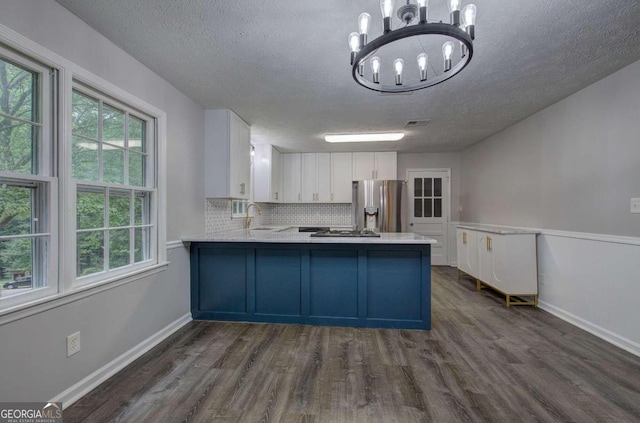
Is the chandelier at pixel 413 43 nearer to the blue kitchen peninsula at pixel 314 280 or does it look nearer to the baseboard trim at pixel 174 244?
the blue kitchen peninsula at pixel 314 280

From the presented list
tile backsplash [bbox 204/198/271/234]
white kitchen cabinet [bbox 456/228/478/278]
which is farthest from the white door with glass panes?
tile backsplash [bbox 204/198/271/234]

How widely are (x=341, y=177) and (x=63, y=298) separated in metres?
4.21

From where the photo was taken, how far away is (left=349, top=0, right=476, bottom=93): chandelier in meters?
1.20

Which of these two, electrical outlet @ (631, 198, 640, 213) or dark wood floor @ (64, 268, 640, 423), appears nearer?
dark wood floor @ (64, 268, 640, 423)

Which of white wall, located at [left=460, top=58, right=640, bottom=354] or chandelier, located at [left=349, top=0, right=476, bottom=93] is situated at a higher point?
chandelier, located at [left=349, top=0, right=476, bottom=93]

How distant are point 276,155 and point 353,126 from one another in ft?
5.92

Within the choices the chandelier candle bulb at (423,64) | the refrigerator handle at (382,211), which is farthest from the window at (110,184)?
the refrigerator handle at (382,211)

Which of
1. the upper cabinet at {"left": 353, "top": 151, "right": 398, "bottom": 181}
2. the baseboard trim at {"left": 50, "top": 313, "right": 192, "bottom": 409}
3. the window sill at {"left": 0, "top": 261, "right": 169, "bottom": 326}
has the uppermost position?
the upper cabinet at {"left": 353, "top": 151, "right": 398, "bottom": 181}

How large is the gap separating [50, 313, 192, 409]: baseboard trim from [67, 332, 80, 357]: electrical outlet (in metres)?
0.21

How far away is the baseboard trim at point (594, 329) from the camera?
85.8 inches

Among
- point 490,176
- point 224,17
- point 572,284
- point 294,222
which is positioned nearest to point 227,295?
point 224,17

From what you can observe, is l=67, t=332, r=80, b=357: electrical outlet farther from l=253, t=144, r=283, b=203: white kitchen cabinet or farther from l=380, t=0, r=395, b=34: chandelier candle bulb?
l=253, t=144, r=283, b=203: white kitchen cabinet

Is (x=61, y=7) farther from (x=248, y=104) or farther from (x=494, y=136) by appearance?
(x=494, y=136)

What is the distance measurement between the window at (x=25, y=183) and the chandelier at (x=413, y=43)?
1.78 m
